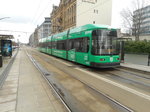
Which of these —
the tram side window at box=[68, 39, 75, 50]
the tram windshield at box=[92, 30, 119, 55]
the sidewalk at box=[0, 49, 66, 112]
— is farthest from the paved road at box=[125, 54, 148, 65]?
the sidewalk at box=[0, 49, 66, 112]

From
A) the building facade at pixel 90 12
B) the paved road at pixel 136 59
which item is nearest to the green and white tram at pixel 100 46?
the paved road at pixel 136 59

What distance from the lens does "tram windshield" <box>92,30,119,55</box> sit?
9.16 m

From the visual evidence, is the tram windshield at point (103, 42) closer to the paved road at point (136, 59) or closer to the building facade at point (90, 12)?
the paved road at point (136, 59)

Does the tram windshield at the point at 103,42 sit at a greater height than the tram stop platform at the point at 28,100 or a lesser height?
greater

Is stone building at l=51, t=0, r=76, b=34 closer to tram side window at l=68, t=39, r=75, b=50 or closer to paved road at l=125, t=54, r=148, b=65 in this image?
tram side window at l=68, t=39, r=75, b=50

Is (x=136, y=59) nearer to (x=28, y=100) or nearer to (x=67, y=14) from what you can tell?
(x=28, y=100)

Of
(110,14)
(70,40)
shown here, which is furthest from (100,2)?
(70,40)

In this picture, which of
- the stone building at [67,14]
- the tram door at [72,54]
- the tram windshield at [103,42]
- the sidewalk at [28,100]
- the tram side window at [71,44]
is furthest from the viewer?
the stone building at [67,14]

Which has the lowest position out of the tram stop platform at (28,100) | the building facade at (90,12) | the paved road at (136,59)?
the tram stop platform at (28,100)

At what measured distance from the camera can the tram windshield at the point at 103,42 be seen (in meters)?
9.16

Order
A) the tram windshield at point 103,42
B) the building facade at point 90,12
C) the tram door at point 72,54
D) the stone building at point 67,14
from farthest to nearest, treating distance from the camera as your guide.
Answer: the stone building at point 67,14, the building facade at point 90,12, the tram door at point 72,54, the tram windshield at point 103,42

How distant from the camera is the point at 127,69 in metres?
11.0

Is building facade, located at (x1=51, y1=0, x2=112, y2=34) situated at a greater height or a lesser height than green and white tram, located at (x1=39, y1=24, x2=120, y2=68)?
greater

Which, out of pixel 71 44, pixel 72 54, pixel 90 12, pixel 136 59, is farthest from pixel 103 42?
pixel 90 12
